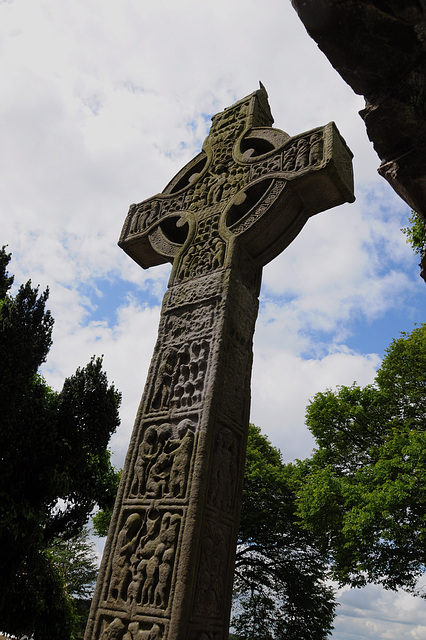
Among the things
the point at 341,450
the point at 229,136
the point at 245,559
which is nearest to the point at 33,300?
the point at 229,136

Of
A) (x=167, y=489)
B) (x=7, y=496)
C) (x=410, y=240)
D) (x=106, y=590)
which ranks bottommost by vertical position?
(x=106, y=590)

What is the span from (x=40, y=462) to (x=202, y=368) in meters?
7.44

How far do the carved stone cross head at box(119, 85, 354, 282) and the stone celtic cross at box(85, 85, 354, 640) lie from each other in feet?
0.04

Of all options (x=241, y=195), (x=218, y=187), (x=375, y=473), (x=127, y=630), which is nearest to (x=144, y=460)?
(x=127, y=630)

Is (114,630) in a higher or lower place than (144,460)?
lower

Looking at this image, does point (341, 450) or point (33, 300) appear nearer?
point (33, 300)

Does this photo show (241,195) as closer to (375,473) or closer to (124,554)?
(124,554)

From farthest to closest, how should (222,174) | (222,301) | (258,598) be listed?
(258,598), (222,174), (222,301)

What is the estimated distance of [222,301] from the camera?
13.0 ft

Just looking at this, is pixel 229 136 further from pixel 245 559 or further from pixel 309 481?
pixel 245 559

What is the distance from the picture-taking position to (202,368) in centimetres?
372

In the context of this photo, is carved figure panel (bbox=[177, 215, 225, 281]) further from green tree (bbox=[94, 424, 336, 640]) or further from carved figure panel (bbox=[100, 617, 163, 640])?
green tree (bbox=[94, 424, 336, 640])

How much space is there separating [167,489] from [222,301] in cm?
149

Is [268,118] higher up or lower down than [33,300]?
lower down
